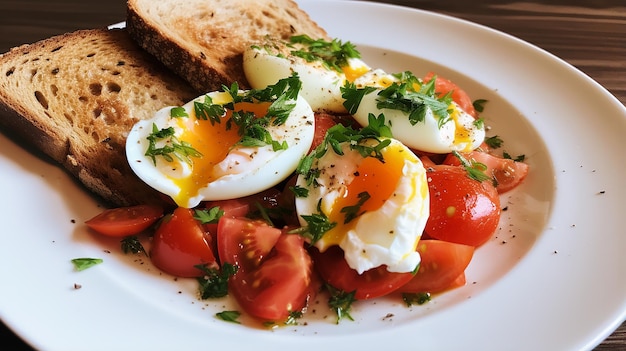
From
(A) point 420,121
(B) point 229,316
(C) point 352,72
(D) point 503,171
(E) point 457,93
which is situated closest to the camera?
(B) point 229,316

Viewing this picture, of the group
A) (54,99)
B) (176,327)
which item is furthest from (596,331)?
(54,99)

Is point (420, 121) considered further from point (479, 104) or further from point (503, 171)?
point (479, 104)

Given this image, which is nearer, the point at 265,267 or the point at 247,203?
the point at 265,267

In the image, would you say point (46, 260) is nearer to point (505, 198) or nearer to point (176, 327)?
point (176, 327)

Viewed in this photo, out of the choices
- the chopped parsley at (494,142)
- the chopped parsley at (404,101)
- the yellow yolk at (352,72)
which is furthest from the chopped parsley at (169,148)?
the chopped parsley at (494,142)

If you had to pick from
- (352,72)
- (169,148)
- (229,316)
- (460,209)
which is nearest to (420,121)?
(460,209)

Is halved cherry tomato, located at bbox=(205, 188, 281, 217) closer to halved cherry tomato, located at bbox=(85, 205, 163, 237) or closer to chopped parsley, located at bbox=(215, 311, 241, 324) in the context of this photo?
halved cherry tomato, located at bbox=(85, 205, 163, 237)

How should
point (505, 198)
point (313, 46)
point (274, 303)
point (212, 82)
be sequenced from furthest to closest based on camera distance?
point (313, 46) → point (212, 82) → point (505, 198) → point (274, 303)
